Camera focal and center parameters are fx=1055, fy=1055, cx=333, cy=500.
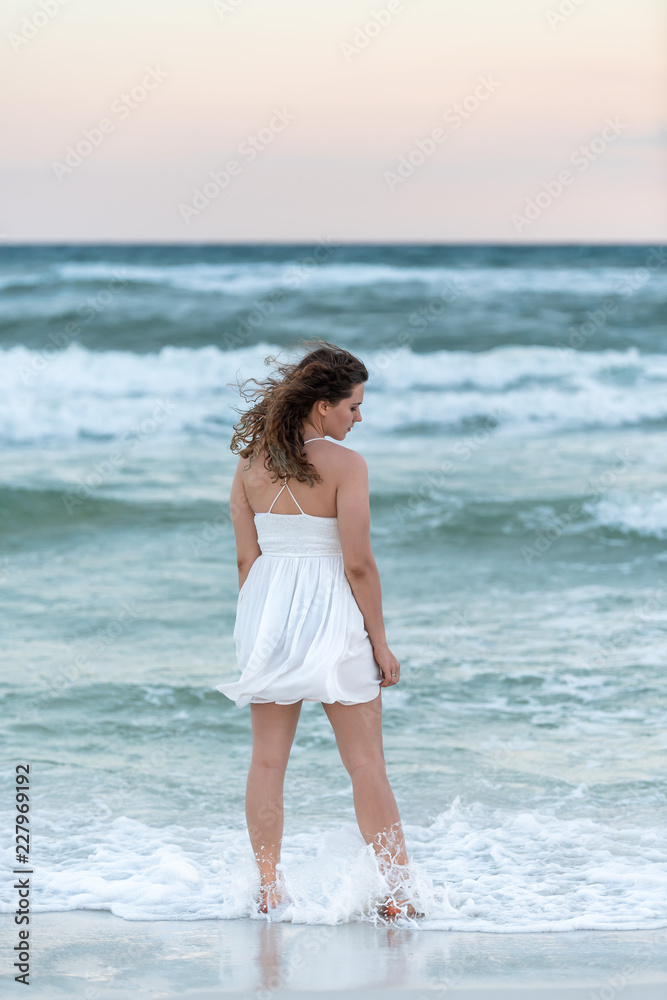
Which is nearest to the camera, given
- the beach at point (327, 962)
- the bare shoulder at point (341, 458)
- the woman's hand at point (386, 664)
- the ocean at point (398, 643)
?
the beach at point (327, 962)

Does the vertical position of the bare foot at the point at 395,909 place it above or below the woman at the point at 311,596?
below

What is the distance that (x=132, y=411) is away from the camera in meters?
15.9

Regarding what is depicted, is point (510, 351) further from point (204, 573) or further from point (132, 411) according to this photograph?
point (204, 573)

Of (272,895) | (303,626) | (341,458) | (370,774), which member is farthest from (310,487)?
(272,895)

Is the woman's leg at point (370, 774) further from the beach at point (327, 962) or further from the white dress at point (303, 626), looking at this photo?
the beach at point (327, 962)

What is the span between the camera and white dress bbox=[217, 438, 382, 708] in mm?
3119

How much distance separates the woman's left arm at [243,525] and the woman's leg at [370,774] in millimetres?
523

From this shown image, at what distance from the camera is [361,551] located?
123 inches

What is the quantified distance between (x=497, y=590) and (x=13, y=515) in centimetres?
473

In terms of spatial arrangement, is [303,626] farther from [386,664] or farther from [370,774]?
[370,774]

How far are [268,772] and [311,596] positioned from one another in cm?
57

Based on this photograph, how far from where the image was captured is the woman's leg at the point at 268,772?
128 inches

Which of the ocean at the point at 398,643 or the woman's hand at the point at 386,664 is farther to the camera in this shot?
the ocean at the point at 398,643

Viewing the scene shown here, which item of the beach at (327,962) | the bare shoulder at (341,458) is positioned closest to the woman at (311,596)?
the bare shoulder at (341,458)
